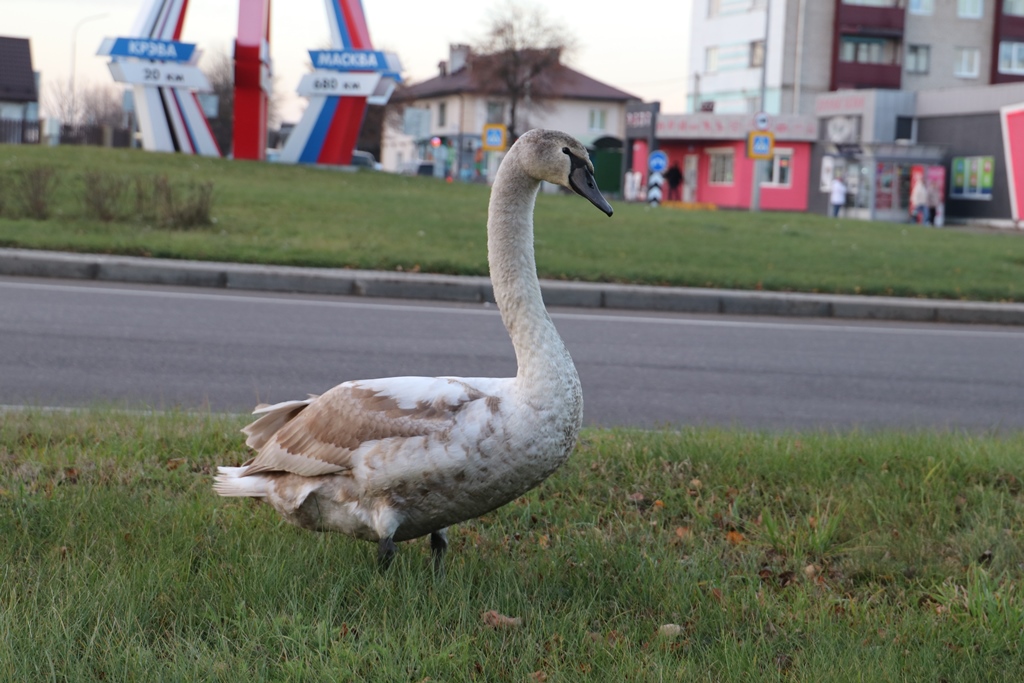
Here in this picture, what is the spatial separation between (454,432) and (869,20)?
57.5 meters

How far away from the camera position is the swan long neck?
3121 millimetres

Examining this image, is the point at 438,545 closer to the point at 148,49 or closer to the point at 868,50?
the point at 148,49

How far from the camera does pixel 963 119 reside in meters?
44.8

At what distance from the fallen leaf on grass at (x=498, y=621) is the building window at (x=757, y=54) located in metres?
56.9

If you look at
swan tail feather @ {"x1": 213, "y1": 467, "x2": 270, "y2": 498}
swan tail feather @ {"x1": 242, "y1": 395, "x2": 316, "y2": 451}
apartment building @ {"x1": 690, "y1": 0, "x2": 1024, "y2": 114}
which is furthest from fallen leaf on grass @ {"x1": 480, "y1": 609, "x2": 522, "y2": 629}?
apartment building @ {"x1": 690, "y1": 0, "x2": 1024, "y2": 114}

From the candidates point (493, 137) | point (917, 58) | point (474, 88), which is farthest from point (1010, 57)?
point (493, 137)

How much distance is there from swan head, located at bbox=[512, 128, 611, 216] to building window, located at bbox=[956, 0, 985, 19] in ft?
200

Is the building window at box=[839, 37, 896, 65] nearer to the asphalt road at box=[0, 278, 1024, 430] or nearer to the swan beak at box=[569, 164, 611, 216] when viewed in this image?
the asphalt road at box=[0, 278, 1024, 430]

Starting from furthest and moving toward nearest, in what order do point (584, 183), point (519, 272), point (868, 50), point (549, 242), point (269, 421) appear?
1. point (868, 50)
2. point (549, 242)
3. point (269, 421)
4. point (519, 272)
5. point (584, 183)

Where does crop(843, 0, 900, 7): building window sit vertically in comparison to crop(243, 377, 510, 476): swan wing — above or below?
above

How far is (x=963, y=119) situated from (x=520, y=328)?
151 feet

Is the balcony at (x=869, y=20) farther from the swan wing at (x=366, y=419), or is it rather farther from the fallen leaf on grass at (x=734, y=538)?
the swan wing at (x=366, y=419)

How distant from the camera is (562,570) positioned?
3502 mm

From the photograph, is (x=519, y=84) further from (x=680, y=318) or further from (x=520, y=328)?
(x=520, y=328)
